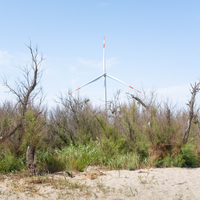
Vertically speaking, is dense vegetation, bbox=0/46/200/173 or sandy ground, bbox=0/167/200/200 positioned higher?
dense vegetation, bbox=0/46/200/173

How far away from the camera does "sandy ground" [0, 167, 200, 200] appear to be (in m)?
5.73

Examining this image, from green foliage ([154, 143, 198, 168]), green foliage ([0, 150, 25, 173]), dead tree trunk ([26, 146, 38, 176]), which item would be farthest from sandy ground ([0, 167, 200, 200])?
green foliage ([154, 143, 198, 168])

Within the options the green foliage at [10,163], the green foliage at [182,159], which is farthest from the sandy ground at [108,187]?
the green foliage at [182,159]

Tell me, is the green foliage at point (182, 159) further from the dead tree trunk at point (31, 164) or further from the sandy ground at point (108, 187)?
the dead tree trunk at point (31, 164)

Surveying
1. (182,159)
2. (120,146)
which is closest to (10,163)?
(120,146)

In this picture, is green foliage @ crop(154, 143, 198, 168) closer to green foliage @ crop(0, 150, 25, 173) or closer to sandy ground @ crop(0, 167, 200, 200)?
sandy ground @ crop(0, 167, 200, 200)

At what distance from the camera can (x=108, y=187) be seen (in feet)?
19.8

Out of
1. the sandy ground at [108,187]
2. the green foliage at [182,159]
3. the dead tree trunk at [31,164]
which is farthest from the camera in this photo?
the green foliage at [182,159]

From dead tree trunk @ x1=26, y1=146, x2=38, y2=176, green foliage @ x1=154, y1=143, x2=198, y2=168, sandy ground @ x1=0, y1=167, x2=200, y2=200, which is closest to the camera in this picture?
sandy ground @ x1=0, y1=167, x2=200, y2=200

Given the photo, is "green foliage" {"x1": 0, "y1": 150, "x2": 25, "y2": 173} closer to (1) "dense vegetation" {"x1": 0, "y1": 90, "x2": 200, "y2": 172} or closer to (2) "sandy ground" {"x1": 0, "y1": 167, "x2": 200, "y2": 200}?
(1) "dense vegetation" {"x1": 0, "y1": 90, "x2": 200, "y2": 172}

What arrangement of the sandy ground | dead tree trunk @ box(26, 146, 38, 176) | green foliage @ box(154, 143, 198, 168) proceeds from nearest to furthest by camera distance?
the sandy ground, dead tree trunk @ box(26, 146, 38, 176), green foliage @ box(154, 143, 198, 168)

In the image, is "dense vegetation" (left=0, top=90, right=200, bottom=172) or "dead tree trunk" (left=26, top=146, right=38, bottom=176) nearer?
"dead tree trunk" (left=26, top=146, right=38, bottom=176)

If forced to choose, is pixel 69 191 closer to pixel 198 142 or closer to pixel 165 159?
pixel 165 159

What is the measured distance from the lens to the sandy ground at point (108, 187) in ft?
18.8
